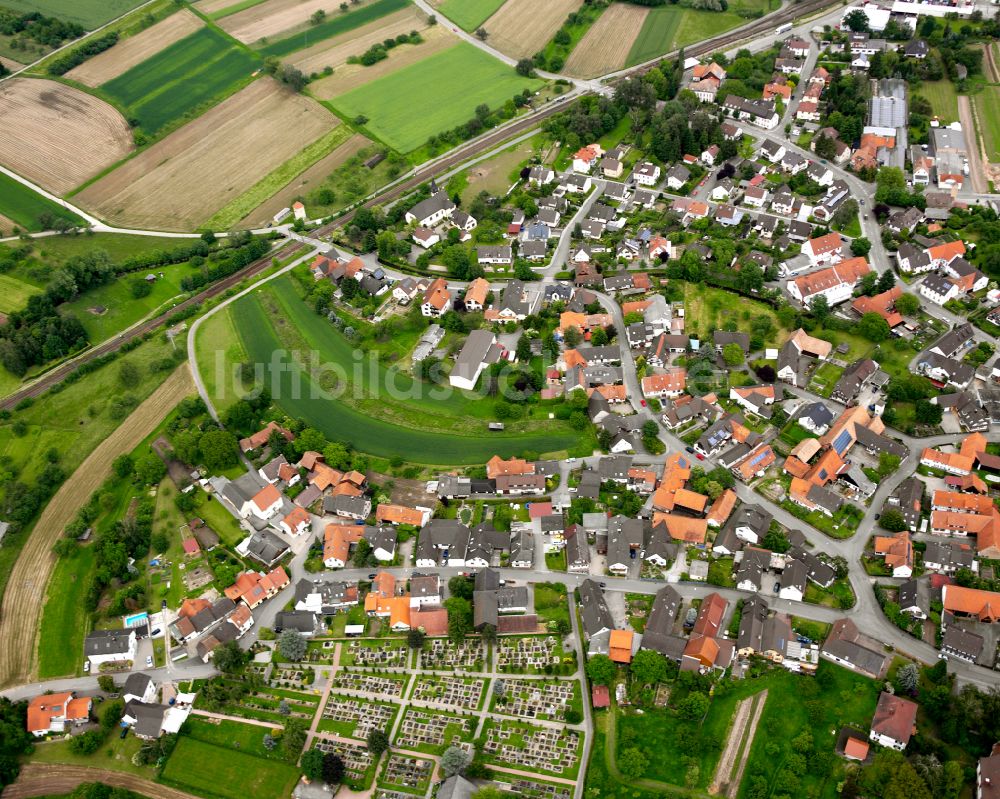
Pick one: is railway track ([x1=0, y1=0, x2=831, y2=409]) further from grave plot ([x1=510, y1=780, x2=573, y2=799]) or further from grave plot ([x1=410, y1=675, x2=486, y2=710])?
grave plot ([x1=510, y1=780, x2=573, y2=799])

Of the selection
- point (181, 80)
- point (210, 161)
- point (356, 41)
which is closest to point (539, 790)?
point (210, 161)

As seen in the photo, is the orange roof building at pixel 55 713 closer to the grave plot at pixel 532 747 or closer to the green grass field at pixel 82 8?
the grave plot at pixel 532 747

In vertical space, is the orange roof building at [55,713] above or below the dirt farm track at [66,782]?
above

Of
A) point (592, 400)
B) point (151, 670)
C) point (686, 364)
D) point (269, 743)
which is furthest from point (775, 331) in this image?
point (151, 670)

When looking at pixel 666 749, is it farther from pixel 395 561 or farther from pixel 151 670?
pixel 151 670

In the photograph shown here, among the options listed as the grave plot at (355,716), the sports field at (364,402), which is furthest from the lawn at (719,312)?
the grave plot at (355,716)

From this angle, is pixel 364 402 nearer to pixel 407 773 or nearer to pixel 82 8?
pixel 407 773
